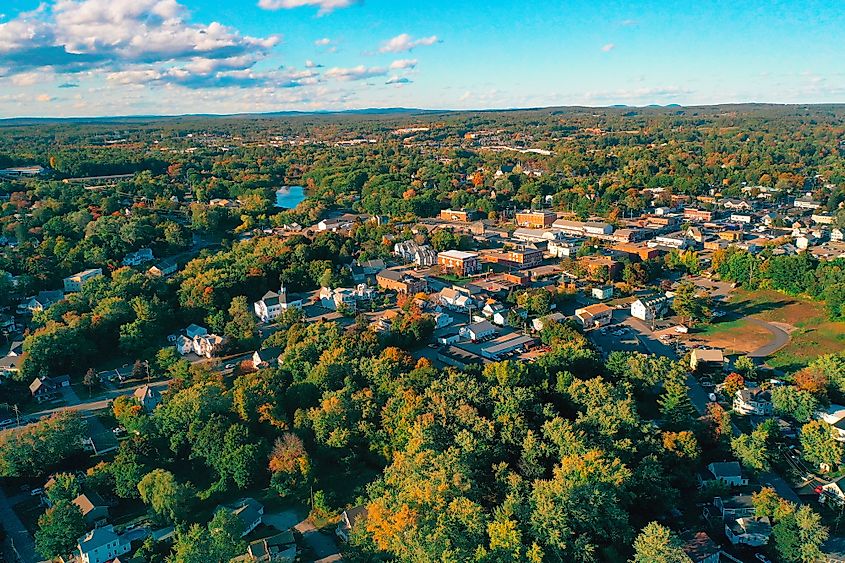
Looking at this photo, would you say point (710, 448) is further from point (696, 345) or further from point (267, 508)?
point (267, 508)

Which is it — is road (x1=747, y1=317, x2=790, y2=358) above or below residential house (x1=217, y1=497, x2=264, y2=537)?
below

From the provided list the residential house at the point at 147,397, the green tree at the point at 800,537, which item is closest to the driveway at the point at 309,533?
the residential house at the point at 147,397

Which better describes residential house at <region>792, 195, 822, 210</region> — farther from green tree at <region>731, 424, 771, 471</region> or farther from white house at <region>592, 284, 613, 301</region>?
green tree at <region>731, 424, 771, 471</region>

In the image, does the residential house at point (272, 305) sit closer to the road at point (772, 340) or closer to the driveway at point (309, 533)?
the driveway at point (309, 533)

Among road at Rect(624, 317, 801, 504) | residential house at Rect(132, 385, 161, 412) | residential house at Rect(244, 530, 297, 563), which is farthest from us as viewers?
residential house at Rect(132, 385, 161, 412)

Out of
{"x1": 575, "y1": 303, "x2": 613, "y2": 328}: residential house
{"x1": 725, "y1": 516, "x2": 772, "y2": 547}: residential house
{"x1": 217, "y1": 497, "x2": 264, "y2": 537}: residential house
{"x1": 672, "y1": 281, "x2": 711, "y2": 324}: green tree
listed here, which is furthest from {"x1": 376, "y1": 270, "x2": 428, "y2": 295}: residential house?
{"x1": 725, "y1": 516, "x2": 772, "y2": 547}: residential house

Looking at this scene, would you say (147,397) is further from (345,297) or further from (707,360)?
(707,360)

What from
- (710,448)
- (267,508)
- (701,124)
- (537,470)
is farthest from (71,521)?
(701,124)
